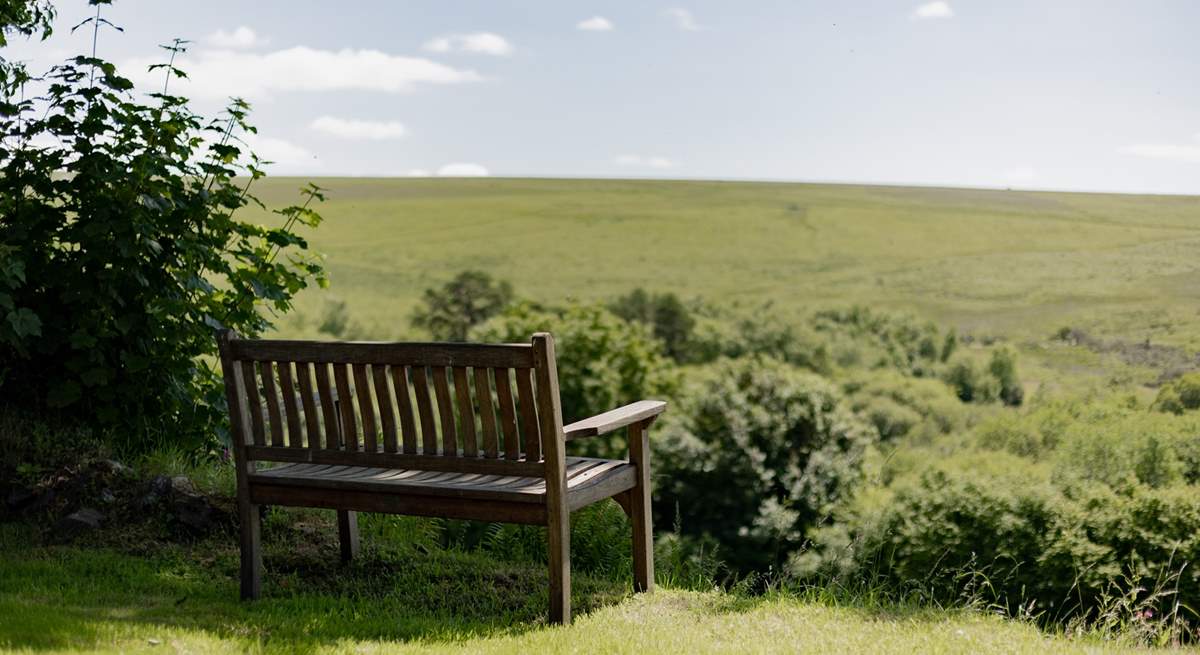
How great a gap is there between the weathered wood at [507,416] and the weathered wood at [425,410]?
261mm

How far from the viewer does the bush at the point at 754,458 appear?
65.2ft

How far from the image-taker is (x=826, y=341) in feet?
175

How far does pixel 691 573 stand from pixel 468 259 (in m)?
66.9

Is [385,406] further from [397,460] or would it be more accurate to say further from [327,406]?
[327,406]

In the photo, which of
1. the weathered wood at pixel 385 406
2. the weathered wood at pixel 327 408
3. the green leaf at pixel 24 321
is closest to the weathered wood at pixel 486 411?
the weathered wood at pixel 385 406

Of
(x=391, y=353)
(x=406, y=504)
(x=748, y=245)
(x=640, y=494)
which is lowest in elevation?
(x=748, y=245)

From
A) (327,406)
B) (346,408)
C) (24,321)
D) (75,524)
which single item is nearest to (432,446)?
(346,408)

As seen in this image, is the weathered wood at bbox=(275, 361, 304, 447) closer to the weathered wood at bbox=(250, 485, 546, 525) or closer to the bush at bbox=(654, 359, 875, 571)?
the weathered wood at bbox=(250, 485, 546, 525)

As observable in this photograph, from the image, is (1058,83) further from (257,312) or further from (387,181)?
(257,312)

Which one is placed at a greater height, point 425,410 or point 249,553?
point 425,410

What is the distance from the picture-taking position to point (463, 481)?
411 cm

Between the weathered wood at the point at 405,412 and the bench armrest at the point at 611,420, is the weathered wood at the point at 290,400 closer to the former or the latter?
the weathered wood at the point at 405,412

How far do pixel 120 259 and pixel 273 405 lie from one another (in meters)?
2.11

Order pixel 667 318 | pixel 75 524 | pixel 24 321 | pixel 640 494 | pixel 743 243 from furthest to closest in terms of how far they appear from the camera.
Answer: pixel 743 243 < pixel 667 318 < pixel 24 321 < pixel 75 524 < pixel 640 494
